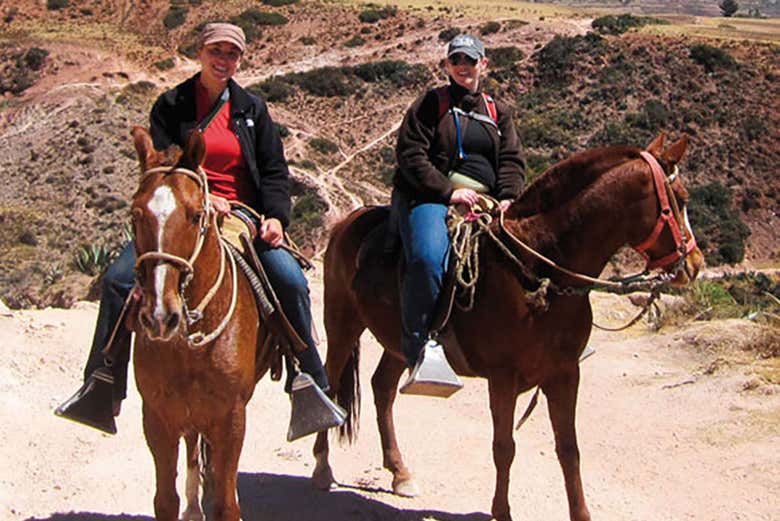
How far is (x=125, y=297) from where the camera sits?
16.8 feet

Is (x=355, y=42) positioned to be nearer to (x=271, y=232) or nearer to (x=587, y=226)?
(x=587, y=226)

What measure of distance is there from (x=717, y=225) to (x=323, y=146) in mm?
18550

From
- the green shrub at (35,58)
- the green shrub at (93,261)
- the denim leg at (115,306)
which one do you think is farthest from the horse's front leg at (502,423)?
the green shrub at (35,58)

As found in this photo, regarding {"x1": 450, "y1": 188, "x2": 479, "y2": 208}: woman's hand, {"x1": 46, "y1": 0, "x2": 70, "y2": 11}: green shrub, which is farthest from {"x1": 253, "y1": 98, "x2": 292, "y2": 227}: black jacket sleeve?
{"x1": 46, "y1": 0, "x2": 70, "y2": 11}: green shrub

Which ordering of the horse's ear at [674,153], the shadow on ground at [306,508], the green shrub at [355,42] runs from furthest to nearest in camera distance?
the green shrub at [355,42] → the shadow on ground at [306,508] → the horse's ear at [674,153]

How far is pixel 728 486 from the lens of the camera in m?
6.90

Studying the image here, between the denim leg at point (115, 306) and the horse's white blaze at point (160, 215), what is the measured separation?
118cm

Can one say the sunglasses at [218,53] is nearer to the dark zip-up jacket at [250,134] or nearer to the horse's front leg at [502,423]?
the dark zip-up jacket at [250,134]

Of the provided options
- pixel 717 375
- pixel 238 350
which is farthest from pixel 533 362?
pixel 717 375

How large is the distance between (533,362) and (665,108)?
44.7 meters

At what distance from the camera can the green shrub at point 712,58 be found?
50.9m

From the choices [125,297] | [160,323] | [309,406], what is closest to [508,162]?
[309,406]

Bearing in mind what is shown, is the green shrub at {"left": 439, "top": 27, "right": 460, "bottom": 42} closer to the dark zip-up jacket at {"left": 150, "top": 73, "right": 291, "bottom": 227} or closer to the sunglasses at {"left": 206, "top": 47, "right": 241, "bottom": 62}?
the dark zip-up jacket at {"left": 150, "top": 73, "right": 291, "bottom": 227}

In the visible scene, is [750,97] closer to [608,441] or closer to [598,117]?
[598,117]
